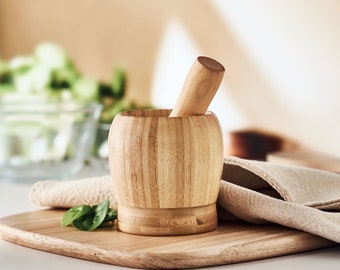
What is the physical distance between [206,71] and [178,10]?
1232 mm

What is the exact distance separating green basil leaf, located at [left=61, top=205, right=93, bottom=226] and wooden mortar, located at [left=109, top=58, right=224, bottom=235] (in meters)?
0.06

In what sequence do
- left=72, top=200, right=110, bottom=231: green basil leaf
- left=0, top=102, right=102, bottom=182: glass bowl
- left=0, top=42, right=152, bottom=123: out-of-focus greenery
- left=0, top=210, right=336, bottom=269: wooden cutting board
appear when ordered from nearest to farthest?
left=0, top=210, right=336, bottom=269: wooden cutting board < left=72, top=200, right=110, bottom=231: green basil leaf < left=0, top=102, right=102, bottom=182: glass bowl < left=0, top=42, right=152, bottom=123: out-of-focus greenery

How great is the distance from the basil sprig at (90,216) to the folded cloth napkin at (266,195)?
0.06 meters

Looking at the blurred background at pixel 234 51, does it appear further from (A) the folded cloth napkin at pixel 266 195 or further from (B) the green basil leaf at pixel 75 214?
(B) the green basil leaf at pixel 75 214

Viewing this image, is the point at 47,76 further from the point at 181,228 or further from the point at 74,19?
the point at 181,228

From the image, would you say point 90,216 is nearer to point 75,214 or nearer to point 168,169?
point 75,214

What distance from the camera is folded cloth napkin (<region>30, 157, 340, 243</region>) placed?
2.92 ft

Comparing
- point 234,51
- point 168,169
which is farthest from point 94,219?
point 234,51

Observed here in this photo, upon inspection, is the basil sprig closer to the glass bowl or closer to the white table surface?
the white table surface

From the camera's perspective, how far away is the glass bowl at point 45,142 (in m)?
1.63

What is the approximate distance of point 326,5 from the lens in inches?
63.3

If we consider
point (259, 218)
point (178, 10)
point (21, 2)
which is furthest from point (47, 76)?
point (259, 218)

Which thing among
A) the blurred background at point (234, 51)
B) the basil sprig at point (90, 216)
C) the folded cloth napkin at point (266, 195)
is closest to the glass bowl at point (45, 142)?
the blurred background at point (234, 51)

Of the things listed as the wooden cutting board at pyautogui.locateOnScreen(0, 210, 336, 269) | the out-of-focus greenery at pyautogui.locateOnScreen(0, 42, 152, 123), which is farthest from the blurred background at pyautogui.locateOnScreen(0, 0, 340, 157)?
the wooden cutting board at pyautogui.locateOnScreen(0, 210, 336, 269)
